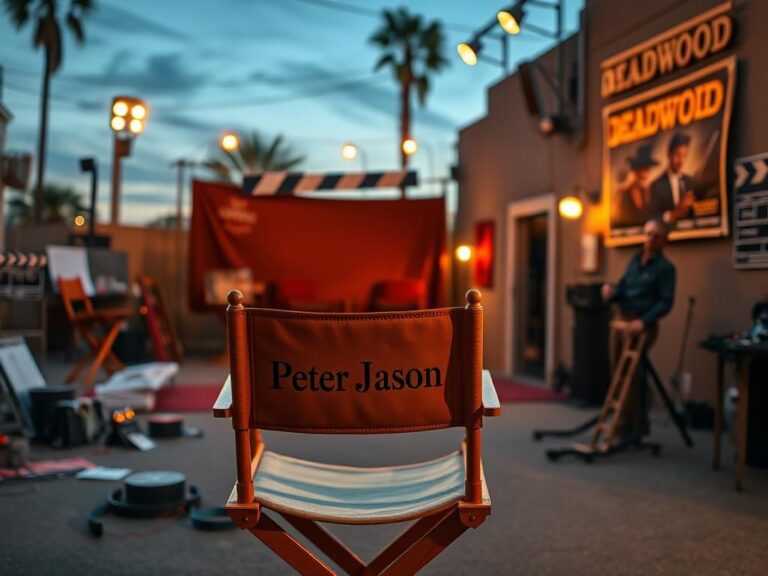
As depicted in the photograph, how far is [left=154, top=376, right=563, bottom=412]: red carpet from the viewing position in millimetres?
7074

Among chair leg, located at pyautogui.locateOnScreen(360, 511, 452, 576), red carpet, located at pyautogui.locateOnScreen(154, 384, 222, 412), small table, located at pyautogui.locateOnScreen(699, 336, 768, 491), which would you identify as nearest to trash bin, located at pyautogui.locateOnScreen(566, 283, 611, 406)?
small table, located at pyautogui.locateOnScreen(699, 336, 768, 491)

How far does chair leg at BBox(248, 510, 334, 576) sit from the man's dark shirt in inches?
148

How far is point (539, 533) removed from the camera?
3.52 m

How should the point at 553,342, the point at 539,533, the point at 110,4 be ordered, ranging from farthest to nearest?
the point at 110,4
the point at 553,342
the point at 539,533

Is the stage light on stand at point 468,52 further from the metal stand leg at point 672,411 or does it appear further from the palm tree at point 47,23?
the palm tree at point 47,23

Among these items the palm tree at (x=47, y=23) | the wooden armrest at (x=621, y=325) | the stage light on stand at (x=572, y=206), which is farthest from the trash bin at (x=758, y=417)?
the palm tree at (x=47, y=23)

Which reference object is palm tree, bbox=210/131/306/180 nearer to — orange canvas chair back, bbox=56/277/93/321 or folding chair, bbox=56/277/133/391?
orange canvas chair back, bbox=56/277/93/321

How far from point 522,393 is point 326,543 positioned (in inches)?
250

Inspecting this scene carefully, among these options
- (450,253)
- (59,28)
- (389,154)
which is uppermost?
(59,28)

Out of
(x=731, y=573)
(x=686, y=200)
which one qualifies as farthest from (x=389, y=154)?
(x=731, y=573)

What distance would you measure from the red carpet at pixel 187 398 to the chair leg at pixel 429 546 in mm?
4661

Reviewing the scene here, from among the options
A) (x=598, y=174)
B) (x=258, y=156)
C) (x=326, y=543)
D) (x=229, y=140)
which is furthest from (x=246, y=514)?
(x=258, y=156)

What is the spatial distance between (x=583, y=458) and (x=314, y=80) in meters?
19.7

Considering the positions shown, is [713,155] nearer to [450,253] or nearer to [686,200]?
[686,200]
